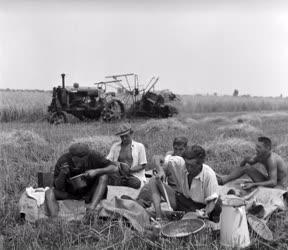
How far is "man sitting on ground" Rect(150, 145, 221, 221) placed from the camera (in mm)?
3951

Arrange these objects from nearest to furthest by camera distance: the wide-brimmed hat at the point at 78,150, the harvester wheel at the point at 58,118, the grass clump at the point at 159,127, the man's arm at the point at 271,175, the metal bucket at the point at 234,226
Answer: the metal bucket at the point at 234,226
the wide-brimmed hat at the point at 78,150
the man's arm at the point at 271,175
the grass clump at the point at 159,127
the harvester wheel at the point at 58,118

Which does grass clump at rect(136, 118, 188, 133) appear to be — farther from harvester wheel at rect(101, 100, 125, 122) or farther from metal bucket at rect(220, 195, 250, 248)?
metal bucket at rect(220, 195, 250, 248)

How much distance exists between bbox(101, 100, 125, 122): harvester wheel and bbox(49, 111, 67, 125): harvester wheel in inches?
53.5

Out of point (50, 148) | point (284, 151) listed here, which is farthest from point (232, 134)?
point (50, 148)

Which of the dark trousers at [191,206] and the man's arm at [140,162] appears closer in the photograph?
the dark trousers at [191,206]

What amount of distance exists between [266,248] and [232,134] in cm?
809

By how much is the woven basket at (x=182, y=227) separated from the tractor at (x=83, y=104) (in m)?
11.4

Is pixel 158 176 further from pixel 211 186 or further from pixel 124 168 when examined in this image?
pixel 124 168

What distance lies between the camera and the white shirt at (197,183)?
400 centimetres

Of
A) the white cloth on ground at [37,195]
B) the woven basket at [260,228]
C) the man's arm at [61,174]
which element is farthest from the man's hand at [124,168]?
the woven basket at [260,228]

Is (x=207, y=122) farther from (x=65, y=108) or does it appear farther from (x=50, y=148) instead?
(x=50, y=148)

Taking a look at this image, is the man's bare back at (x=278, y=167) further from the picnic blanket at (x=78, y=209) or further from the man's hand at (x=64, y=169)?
the man's hand at (x=64, y=169)

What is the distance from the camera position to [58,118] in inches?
586

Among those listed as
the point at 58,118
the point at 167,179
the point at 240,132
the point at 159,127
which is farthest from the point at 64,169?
the point at 58,118
